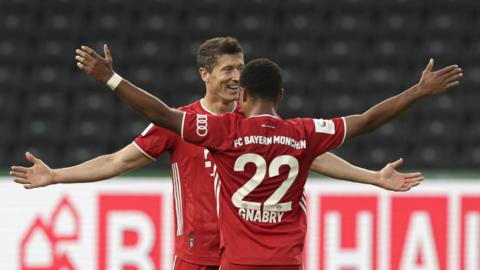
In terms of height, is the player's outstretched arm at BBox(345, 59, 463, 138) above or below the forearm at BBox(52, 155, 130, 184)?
above

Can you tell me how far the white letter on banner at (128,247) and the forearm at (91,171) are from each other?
2428 millimetres

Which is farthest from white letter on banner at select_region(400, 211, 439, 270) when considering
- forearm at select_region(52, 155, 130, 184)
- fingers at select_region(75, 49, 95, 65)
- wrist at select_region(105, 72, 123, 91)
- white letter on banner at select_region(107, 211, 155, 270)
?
fingers at select_region(75, 49, 95, 65)

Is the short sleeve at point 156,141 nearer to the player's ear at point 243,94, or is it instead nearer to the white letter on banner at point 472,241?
the player's ear at point 243,94

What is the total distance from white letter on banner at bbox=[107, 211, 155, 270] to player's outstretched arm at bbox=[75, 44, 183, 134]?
3479 mm

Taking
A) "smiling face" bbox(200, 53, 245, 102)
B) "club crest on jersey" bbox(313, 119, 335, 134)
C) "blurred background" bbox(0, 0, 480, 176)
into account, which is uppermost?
"blurred background" bbox(0, 0, 480, 176)

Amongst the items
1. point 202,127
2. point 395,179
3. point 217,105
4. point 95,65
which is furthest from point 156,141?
point 395,179

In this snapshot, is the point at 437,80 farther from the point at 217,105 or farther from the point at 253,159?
the point at 217,105

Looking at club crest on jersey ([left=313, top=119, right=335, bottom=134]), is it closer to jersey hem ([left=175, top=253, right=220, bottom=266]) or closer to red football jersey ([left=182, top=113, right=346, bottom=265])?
red football jersey ([left=182, top=113, right=346, bottom=265])

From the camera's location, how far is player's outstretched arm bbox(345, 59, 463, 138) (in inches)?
181

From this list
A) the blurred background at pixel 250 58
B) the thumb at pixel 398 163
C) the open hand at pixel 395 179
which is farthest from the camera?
the blurred background at pixel 250 58

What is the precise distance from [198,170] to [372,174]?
90cm

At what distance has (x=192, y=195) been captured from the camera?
5.32 m

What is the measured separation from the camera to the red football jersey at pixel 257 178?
441 cm

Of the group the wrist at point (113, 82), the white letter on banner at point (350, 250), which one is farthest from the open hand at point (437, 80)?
the white letter on banner at point (350, 250)
